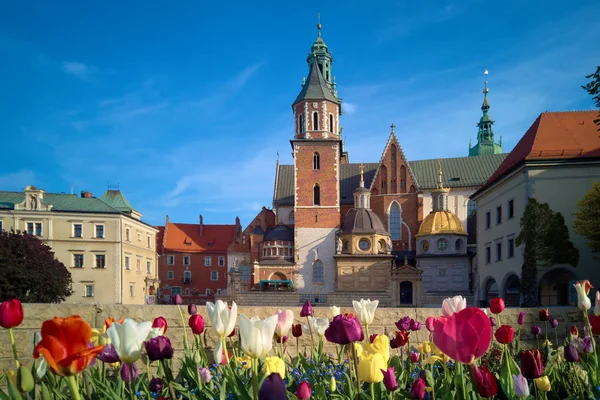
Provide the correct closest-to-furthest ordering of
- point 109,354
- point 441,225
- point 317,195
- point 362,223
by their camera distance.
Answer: point 109,354 → point 441,225 → point 362,223 → point 317,195

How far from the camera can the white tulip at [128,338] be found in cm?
248

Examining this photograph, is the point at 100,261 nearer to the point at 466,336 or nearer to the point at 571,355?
the point at 571,355

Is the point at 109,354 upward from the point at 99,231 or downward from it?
downward

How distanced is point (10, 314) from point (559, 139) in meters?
28.9

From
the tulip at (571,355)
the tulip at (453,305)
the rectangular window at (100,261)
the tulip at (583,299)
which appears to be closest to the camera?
the tulip at (571,355)

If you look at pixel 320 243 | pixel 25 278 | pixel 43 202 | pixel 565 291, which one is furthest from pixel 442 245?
pixel 43 202

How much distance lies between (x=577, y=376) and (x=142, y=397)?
3377mm

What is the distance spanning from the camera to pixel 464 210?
53875 millimetres

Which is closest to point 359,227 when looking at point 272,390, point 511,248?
point 511,248

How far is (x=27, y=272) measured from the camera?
30.6 metres

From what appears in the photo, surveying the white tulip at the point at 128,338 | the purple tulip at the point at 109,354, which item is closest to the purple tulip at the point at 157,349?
the white tulip at the point at 128,338

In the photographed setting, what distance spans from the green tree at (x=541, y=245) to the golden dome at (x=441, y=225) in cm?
1959

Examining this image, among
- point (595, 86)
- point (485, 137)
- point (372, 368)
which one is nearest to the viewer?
point (372, 368)

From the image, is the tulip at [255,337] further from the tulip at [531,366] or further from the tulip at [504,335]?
the tulip at [504,335]
